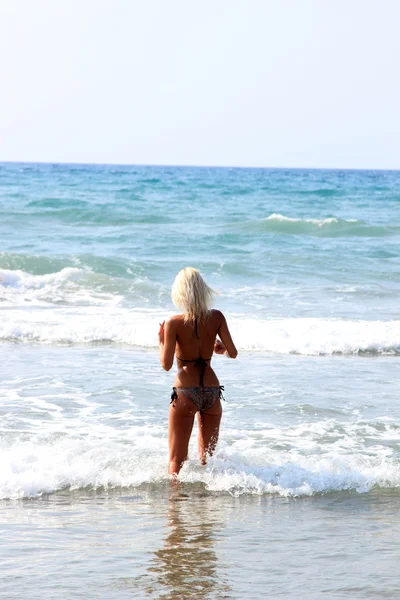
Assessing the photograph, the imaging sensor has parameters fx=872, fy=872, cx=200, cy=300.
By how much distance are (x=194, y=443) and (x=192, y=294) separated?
2.02 metres

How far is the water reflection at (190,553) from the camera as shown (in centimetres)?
448

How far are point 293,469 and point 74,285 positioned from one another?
37.3 feet

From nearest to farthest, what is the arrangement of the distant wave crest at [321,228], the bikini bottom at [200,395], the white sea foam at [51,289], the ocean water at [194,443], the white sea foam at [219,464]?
the ocean water at [194,443] < the bikini bottom at [200,395] < the white sea foam at [219,464] < the white sea foam at [51,289] < the distant wave crest at [321,228]

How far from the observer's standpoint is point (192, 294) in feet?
19.3

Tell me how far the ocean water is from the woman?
35 centimetres

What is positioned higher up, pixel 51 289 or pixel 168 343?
pixel 168 343

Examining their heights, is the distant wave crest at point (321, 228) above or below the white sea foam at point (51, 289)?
above

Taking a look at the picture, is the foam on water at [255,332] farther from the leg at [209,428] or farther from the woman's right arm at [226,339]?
the woman's right arm at [226,339]

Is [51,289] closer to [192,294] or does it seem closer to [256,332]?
[256,332]

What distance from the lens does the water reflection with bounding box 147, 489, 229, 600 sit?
4480 millimetres

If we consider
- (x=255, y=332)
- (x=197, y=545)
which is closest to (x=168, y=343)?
(x=197, y=545)

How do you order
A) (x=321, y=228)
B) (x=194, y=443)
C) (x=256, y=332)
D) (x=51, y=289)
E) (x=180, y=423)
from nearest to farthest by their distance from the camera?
(x=180, y=423)
(x=194, y=443)
(x=256, y=332)
(x=51, y=289)
(x=321, y=228)

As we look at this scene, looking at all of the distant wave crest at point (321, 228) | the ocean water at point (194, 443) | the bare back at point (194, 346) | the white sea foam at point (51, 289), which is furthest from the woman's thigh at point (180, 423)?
the distant wave crest at point (321, 228)

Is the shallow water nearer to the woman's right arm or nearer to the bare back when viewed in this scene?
the bare back
